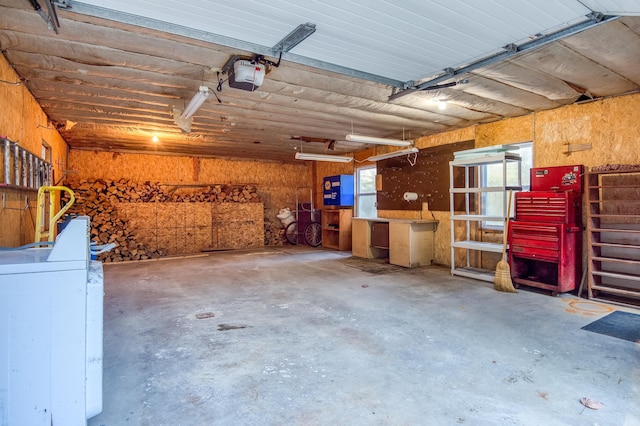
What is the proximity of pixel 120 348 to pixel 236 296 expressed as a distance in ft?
5.20

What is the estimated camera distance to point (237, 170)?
30.6 ft

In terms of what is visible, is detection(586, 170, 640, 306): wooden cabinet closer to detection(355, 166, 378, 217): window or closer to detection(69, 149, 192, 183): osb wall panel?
detection(355, 166, 378, 217): window

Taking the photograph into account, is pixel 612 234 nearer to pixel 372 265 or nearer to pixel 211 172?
pixel 372 265

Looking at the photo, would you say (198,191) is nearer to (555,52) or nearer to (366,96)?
(366,96)

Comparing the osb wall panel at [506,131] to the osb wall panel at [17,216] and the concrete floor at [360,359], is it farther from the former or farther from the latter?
the osb wall panel at [17,216]

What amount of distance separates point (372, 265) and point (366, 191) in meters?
2.58

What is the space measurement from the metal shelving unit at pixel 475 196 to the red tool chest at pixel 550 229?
0.22 metres

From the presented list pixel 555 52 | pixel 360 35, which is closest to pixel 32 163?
pixel 360 35

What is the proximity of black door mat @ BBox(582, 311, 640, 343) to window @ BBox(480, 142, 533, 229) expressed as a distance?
2.07m

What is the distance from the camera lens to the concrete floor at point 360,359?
1.82m

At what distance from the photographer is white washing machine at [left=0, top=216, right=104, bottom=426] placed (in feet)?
4.82

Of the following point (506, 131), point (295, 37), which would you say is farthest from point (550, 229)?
point (295, 37)

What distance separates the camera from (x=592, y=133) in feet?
13.9

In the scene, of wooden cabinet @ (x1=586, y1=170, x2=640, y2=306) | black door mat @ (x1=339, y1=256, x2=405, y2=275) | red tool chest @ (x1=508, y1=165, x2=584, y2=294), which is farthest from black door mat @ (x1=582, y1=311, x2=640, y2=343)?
black door mat @ (x1=339, y1=256, x2=405, y2=275)
